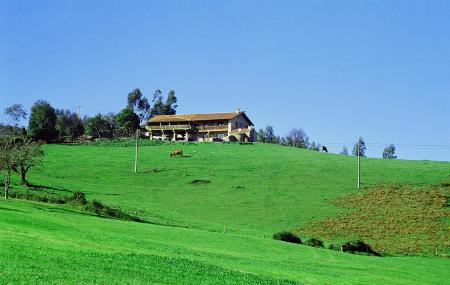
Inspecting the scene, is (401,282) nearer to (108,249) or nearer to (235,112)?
(108,249)

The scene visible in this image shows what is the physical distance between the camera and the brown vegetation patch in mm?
60625

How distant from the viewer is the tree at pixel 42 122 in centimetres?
14400

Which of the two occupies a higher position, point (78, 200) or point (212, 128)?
point (212, 128)

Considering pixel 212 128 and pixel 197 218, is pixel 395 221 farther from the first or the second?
pixel 212 128

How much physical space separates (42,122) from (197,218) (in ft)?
298

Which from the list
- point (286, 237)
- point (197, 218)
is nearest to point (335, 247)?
point (286, 237)

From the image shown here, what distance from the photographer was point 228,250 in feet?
132

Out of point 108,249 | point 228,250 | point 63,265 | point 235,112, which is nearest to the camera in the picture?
point 63,265

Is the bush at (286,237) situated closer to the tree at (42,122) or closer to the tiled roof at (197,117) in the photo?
the tree at (42,122)

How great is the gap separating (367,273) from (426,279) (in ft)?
15.0

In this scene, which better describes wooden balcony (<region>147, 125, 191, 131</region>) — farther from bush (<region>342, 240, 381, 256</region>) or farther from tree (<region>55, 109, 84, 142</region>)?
bush (<region>342, 240, 381, 256</region>)

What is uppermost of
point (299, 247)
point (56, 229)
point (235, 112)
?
point (235, 112)

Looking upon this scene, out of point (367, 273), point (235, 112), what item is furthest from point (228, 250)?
point (235, 112)

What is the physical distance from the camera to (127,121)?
173 m
